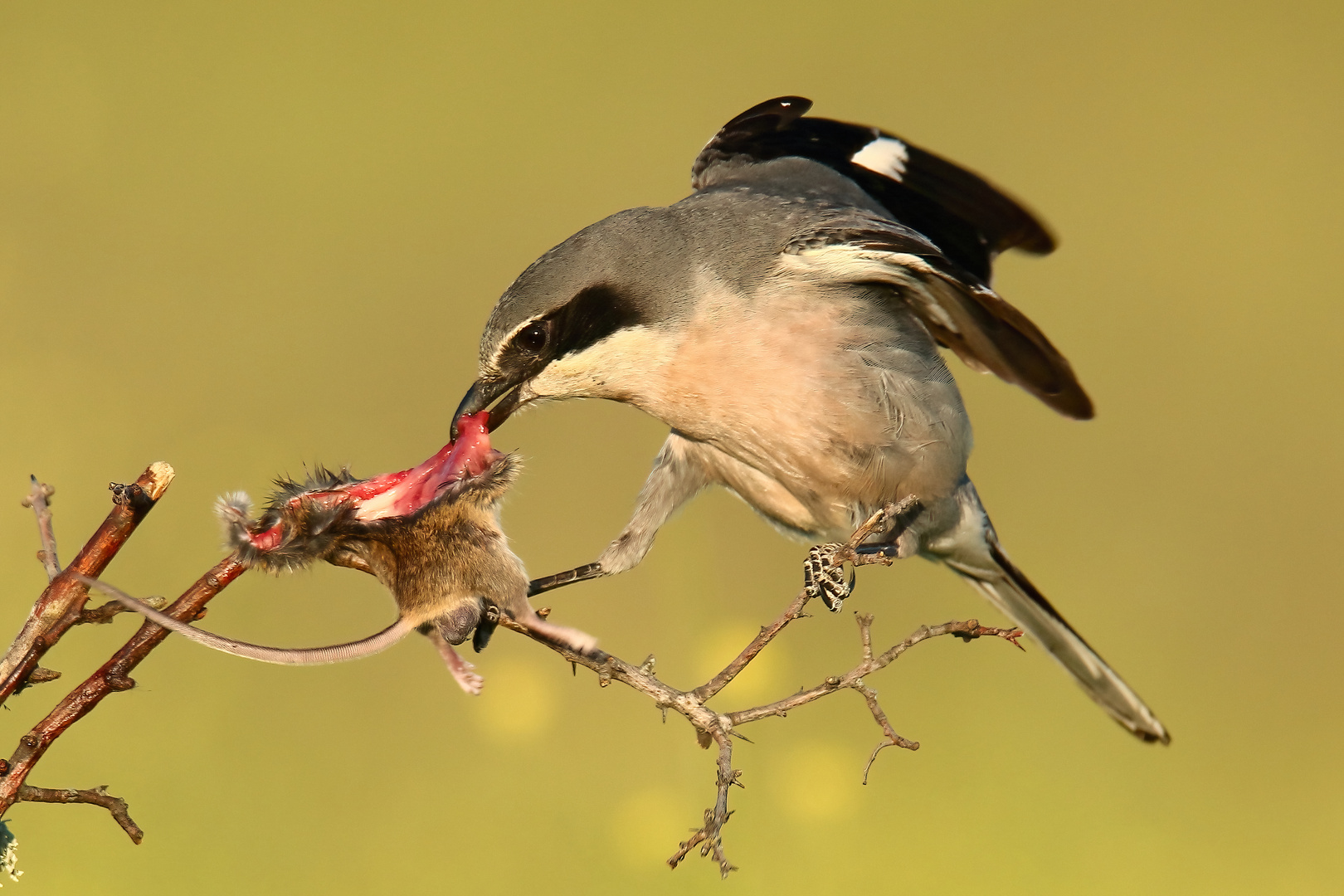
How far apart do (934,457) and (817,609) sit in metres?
1.46

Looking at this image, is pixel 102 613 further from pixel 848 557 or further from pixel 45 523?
pixel 848 557

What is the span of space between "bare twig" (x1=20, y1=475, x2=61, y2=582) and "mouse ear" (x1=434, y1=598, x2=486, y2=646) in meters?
0.52

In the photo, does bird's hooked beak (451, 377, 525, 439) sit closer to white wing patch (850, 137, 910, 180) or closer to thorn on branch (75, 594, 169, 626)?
thorn on branch (75, 594, 169, 626)

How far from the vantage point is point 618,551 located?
248 cm

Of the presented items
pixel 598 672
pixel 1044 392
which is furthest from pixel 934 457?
pixel 598 672

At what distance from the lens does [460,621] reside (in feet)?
5.17

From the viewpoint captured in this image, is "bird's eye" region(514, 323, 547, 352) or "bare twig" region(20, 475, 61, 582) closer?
"bare twig" region(20, 475, 61, 582)

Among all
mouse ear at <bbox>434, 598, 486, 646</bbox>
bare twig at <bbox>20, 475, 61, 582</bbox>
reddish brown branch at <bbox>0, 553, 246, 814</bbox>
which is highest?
bare twig at <bbox>20, 475, 61, 582</bbox>

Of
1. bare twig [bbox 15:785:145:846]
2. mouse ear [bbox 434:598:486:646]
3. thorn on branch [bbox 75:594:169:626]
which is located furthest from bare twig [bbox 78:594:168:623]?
mouse ear [bbox 434:598:486:646]

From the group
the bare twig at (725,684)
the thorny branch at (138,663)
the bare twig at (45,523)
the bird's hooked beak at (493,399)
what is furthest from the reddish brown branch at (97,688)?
the bird's hooked beak at (493,399)

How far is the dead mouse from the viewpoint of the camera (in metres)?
1.56

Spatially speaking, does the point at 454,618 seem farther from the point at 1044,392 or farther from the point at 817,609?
the point at 817,609

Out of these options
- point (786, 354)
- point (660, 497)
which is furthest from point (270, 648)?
point (660, 497)

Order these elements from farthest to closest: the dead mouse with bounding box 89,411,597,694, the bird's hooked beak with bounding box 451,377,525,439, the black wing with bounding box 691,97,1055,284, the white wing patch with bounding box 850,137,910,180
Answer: the white wing patch with bounding box 850,137,910,180, the black wing with bounding box 691,97,1055,284, the bird's hooked beak with bounding box 451,377,525,439, the dead mouse with bounding box 89,411,597,694
